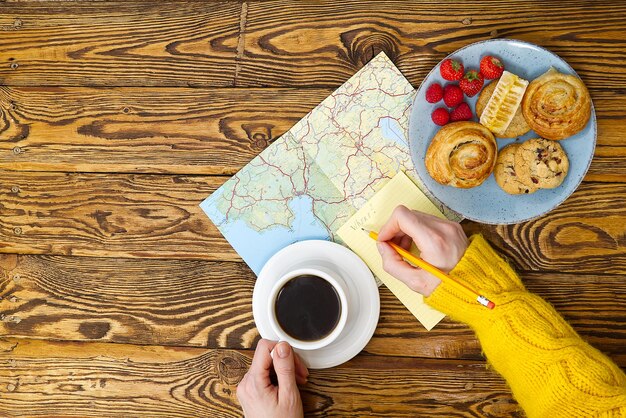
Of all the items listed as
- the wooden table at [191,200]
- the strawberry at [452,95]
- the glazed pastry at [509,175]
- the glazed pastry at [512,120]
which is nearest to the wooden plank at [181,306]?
the wooden table at [191,200]

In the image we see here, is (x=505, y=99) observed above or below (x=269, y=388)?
above

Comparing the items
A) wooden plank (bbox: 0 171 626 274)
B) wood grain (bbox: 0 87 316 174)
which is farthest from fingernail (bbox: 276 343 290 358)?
wood grain (bbox: 0 87 316 174)

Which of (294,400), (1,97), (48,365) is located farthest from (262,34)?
(48,365)

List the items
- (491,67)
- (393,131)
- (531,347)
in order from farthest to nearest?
(393,131) → (491,67) → (531,347)

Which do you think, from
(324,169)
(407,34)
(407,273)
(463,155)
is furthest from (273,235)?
(407,34)

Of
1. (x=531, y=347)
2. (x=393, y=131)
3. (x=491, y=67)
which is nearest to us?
(x=531, y=347)

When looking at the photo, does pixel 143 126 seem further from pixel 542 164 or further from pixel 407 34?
pixel 542 164

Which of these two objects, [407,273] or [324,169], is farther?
[324,169]
